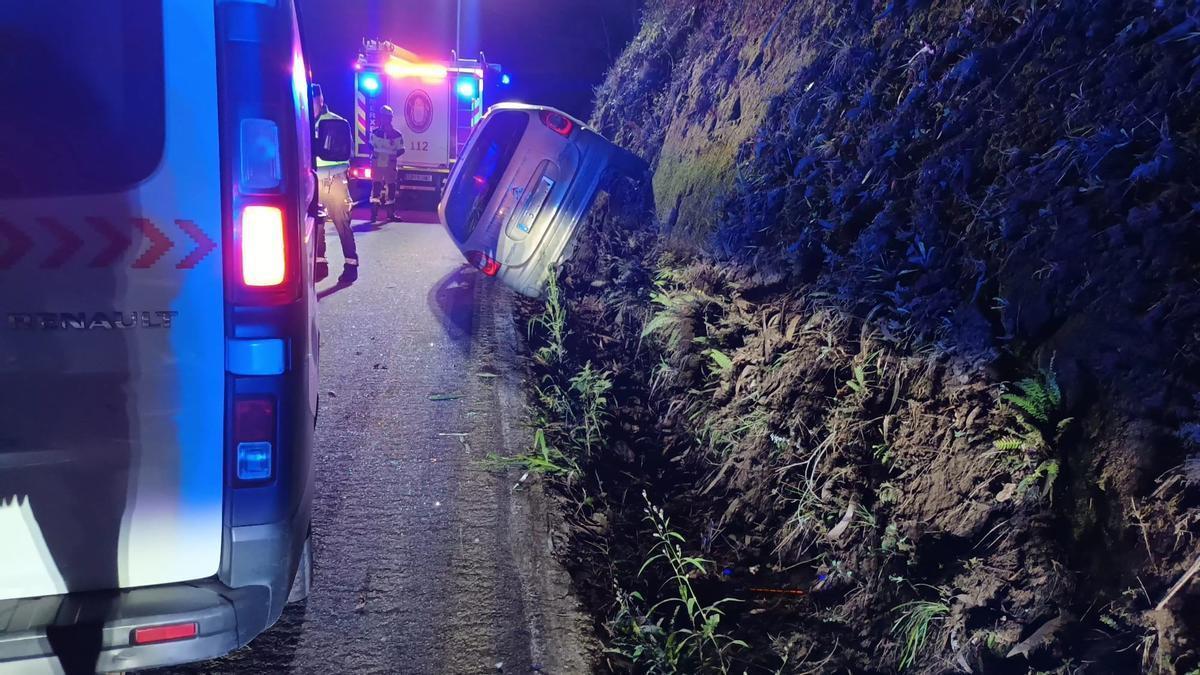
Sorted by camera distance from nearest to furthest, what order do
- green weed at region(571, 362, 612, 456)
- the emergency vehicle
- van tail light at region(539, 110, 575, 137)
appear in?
green weed at region(571, 362, 612, 456)
van tail light at region(539, 110, 575, 137)
the emergency vehicle

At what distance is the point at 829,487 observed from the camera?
295 centimetres

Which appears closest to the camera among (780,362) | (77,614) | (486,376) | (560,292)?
(77,614)

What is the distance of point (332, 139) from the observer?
3.67 m

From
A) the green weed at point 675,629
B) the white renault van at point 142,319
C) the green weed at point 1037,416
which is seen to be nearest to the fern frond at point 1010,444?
the green weed at point 1037,416

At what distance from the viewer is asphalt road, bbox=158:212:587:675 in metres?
2.70

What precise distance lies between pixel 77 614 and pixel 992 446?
3.14 metres

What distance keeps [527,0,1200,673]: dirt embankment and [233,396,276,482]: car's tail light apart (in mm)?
1594

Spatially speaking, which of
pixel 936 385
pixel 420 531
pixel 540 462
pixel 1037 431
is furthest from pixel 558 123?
pixel 1037 431

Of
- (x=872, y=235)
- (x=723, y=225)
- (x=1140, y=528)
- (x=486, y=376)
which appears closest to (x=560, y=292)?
(x=486, y=376)

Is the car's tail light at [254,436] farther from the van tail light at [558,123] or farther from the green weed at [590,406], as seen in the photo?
the van tail light at [558,123]

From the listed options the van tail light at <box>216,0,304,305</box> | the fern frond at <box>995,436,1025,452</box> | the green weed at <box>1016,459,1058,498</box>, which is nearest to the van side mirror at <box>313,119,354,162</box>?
the van tail light at <box>216,0,304,305</box>

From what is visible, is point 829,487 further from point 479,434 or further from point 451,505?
point 479,434

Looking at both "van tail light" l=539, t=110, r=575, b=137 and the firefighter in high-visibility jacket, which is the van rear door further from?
the firefighter in high-visibility jacket

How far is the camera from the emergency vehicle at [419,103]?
12039 millimetres
